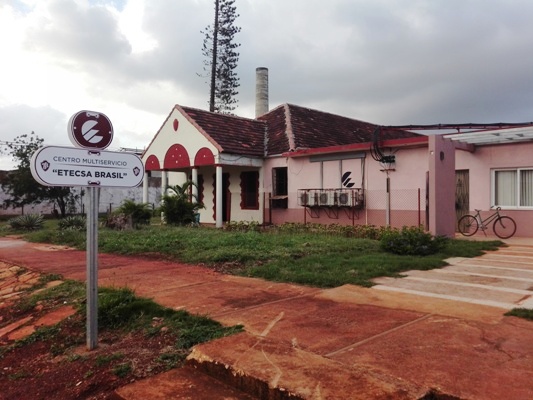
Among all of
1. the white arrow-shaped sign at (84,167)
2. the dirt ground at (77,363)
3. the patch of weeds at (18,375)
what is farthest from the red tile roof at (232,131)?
the patch of weeds at (18,375)

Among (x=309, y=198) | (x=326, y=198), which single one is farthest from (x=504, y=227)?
(x=309, y=198)

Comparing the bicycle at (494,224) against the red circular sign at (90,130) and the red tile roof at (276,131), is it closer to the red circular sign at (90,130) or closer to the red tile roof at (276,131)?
the red tile roof at (276,131)

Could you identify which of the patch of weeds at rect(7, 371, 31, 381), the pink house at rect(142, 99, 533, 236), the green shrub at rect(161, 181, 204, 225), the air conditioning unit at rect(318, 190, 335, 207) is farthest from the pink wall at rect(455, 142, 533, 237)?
the patch of weeds at rect(7, 371, 31, 381)

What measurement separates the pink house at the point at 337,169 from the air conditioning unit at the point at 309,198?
1.6 inches

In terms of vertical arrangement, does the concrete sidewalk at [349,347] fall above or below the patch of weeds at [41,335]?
above

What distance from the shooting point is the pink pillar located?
1247 centimetres

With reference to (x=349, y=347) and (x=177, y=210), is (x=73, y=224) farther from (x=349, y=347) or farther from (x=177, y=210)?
(x=349, y=347)

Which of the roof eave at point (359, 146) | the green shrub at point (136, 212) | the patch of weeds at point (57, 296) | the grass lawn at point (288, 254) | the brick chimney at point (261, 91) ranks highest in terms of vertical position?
the brick chimney at point (261, 91)

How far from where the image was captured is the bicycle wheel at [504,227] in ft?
44.5

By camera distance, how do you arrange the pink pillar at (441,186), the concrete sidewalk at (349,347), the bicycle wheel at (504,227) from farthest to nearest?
1. the bicycle wheel at (504,227)
2. the pink pillar at (441,186)
3. the concrete sidewalk at (349,347)

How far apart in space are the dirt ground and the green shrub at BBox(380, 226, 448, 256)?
21.0 ft

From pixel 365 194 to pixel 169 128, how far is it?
10105 millimetres

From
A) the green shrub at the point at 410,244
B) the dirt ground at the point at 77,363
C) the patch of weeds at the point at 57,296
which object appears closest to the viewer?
the dirt ground at the point at 77,363

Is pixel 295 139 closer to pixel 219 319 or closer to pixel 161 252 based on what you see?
pixel 161 252
